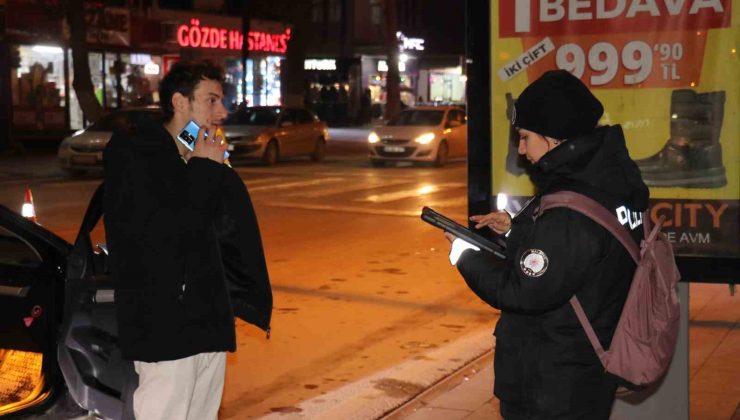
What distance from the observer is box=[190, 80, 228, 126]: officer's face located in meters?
3.73

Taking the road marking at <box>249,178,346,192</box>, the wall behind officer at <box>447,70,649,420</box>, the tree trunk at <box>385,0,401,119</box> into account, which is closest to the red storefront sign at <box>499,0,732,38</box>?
the wall behind officer at <box>447,70,649,420</box>

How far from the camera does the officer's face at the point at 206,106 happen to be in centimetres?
373

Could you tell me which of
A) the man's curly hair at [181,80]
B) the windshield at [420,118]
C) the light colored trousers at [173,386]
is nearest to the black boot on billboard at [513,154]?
the man's curly hair at [181,80]

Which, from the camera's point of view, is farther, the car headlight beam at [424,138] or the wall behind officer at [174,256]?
the car headlight beam at [424,138]

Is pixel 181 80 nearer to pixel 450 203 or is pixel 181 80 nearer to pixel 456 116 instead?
pixel 450 203

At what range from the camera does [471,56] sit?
16.8 ft

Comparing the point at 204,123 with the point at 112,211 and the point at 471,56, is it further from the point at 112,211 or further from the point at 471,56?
the point at 471,56

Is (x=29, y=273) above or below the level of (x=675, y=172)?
below

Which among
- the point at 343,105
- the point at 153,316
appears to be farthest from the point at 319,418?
the point at 343,105

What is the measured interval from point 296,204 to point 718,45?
12.3 m

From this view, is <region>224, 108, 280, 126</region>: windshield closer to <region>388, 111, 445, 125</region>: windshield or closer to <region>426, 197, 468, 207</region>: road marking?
<region>388, 111, 445, 125</region>: windshield

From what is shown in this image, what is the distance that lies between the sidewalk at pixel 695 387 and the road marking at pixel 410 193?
952 cm

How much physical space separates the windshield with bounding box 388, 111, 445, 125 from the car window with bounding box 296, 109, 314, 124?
2309mm

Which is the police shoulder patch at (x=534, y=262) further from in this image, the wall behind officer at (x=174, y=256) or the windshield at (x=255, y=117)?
the windshield at (x=255, y=117)
